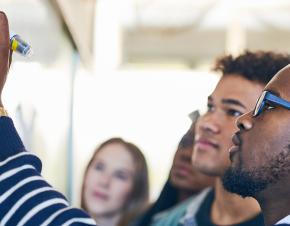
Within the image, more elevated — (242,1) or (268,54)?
(242,1)

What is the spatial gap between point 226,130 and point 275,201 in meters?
0.49

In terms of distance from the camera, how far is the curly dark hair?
1654mm

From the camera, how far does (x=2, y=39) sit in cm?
103

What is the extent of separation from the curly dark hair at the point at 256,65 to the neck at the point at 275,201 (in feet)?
1.64

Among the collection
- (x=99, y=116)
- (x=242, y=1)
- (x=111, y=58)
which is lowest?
(x=99, y=116)

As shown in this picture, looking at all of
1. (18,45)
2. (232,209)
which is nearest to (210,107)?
(232,209)

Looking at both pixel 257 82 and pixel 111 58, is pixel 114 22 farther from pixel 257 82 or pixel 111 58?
pixel 257 82

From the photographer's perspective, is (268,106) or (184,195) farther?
(184,195)

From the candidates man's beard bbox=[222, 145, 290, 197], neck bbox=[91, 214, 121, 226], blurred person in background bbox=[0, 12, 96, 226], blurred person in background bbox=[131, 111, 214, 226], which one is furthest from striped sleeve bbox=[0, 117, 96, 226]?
neck bbox=[91, 214, 121, 226]

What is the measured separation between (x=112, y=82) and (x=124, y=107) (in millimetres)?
192

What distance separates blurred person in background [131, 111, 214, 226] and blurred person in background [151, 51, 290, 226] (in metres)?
0.15

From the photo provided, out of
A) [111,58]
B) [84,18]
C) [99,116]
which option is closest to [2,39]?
[84,18]

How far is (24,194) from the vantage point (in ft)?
3.42

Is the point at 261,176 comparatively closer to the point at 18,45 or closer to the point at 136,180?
the point at 18,45
